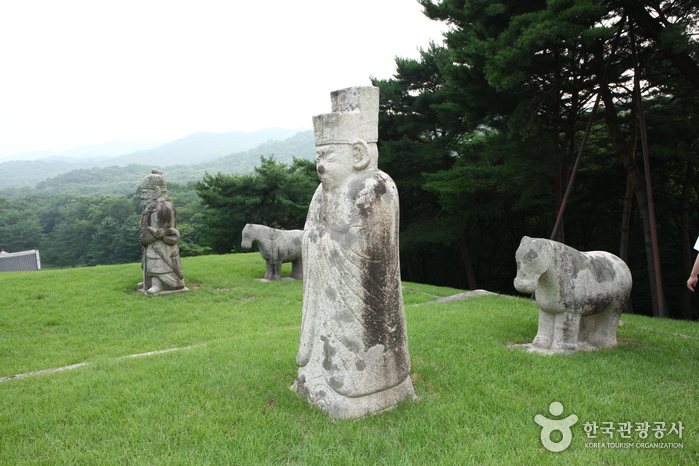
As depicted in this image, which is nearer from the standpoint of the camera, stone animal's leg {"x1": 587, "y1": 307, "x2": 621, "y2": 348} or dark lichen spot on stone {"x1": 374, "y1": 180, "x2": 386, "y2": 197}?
dark lichen spot on stone {"x1": 374, "y1": 180, "x2": 386, "y2": 197}

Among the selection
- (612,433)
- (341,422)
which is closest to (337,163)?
(341,422)

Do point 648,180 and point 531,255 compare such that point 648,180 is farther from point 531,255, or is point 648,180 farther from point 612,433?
point 612,433

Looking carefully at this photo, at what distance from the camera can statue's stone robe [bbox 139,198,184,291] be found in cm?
1118

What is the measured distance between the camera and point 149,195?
37.0 ft

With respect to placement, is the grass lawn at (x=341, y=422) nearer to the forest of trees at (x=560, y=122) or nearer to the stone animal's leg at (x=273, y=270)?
the forest of trees at (x=560, y=122)

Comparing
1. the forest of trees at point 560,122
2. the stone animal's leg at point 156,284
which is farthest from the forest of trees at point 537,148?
the stone animal's leg at point 156,284

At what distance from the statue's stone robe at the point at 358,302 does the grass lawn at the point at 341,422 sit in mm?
259

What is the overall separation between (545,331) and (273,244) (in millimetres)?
8803

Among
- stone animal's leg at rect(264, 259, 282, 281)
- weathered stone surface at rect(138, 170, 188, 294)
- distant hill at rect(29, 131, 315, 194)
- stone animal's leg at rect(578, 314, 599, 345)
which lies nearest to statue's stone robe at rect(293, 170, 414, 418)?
stone animal's leg at rect(578, 314, 599, 345)

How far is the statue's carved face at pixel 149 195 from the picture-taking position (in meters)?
11.2

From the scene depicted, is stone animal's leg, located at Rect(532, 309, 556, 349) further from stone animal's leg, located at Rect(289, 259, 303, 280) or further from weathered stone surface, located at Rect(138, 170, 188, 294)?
weathered stone surface, located at Rect(138, 170, 188, 294)

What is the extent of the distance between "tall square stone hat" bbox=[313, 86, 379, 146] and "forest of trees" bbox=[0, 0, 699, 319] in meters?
5.65

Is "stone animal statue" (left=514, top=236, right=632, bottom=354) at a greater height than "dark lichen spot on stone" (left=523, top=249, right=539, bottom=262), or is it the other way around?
"dark lichen spot on stone" (left=523, top=249, right=539, bottom=262)

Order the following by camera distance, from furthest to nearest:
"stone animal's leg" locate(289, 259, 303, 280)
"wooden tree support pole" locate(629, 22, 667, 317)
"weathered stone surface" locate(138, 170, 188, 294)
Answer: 1. "stone animal's leg" locate(289, 259, 303, 280)
2. "weathered stone surface" locate(138, 170, 188, 294)
3. "wooden tree support pole" locate(629, 22, 667, 317)
